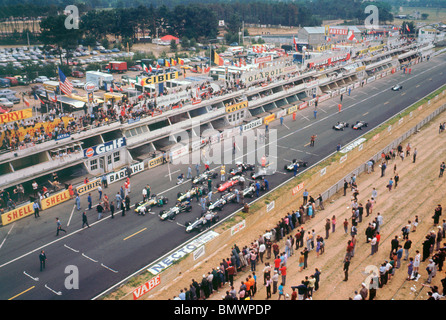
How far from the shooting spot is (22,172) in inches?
1350

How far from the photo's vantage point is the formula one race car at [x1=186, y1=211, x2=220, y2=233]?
30.1 m

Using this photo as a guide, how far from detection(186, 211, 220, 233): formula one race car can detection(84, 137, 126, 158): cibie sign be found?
1358 centimetres

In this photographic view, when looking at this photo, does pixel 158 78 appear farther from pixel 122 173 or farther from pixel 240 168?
pixel 240 168

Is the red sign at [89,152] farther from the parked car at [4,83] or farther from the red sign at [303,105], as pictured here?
the parked car at [4,83]

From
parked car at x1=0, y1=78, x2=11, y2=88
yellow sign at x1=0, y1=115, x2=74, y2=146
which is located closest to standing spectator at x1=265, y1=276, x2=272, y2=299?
yellow sign at x1=0, y1=115, x2=74, y2=146

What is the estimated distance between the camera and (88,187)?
3688cm

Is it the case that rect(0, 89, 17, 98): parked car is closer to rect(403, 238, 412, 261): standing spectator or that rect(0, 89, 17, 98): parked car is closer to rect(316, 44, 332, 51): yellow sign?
rect(403, 238, 412, 261): standing spectator

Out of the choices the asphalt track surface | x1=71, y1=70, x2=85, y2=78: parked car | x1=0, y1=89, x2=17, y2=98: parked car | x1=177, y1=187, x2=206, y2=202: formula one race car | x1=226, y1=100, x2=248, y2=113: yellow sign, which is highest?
x1=71, y1=70, x2=85, y2=78: parked car

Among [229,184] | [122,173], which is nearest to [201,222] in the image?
[229,184]

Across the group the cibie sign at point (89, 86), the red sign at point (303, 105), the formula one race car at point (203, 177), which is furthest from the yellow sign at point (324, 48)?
the formula one race car at point (203, 177)

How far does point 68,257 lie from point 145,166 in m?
16.0

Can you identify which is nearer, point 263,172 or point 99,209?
point 99,209

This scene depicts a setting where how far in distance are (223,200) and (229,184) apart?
342 centimetres
